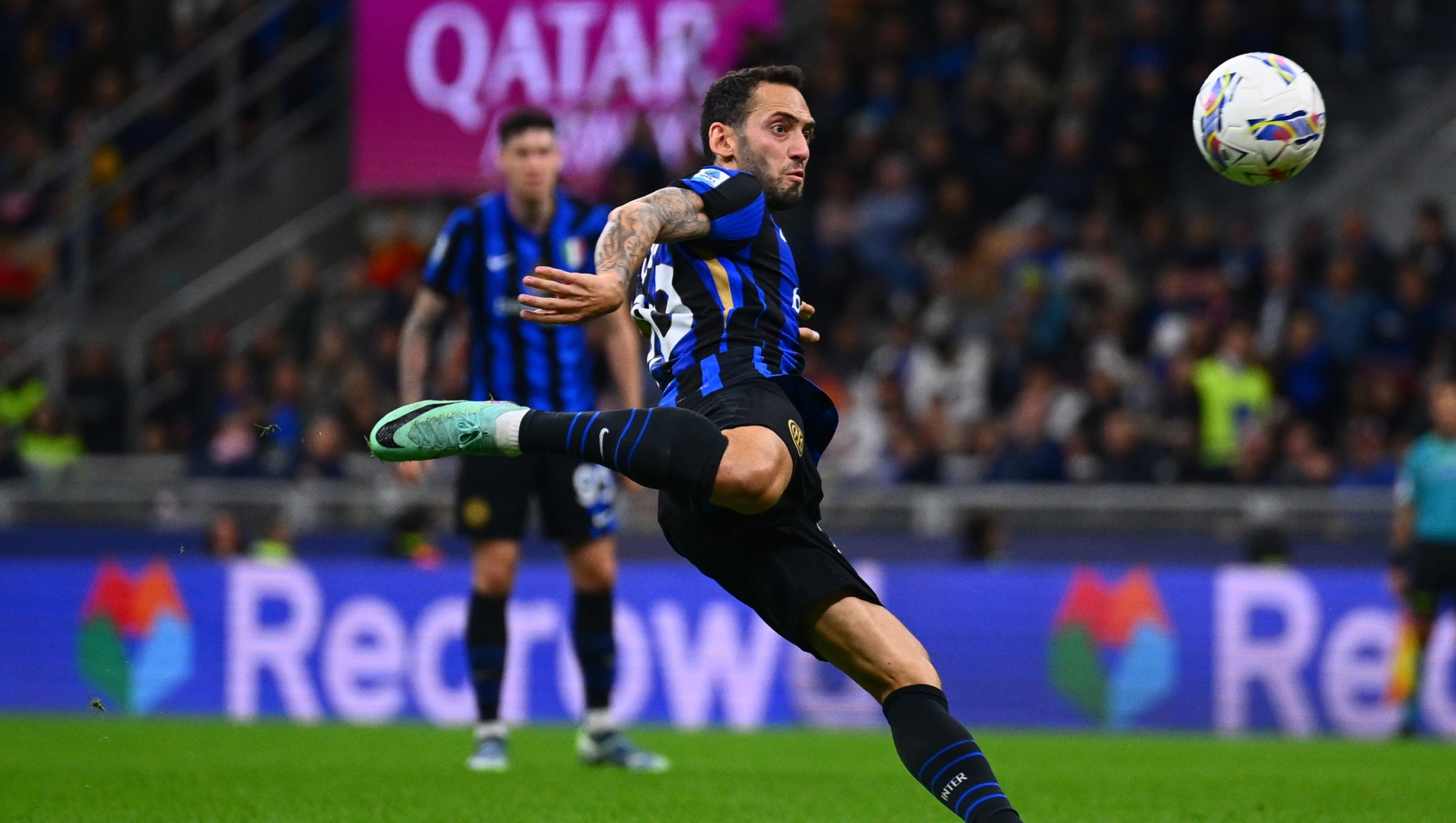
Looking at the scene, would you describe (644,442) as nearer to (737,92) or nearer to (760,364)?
(760,364)

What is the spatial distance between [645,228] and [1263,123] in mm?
2252

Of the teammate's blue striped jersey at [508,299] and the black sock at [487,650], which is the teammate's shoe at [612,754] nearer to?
the black sock at [487,650]

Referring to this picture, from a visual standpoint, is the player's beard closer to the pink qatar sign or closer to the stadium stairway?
the pink qatar sign

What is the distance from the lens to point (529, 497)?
776 cm

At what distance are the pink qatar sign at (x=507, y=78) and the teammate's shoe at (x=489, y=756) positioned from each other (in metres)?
10.6

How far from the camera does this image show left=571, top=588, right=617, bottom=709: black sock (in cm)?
775

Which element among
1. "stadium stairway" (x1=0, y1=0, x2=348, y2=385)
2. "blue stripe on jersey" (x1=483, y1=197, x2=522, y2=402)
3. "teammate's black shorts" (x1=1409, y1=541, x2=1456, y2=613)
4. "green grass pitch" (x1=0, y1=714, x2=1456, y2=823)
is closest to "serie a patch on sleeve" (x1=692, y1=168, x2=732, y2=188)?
"green grass pitch" (x1=0, y1=714, x2=1456, y2=823)

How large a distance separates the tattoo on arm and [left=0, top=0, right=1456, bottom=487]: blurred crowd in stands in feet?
29.0

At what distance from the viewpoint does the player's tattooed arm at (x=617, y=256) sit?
4340mm

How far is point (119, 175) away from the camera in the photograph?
62.1 ft

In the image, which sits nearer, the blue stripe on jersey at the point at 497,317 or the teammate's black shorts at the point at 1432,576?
the blue stripe on jersey at the point at 497,317

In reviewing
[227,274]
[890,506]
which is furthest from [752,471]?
[227,274]

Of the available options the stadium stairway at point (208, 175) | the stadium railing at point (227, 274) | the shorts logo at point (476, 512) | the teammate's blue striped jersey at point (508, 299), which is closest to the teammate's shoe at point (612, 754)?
the shorts logo at point (476, 512)

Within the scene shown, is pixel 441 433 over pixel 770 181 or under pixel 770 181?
Answer: under
